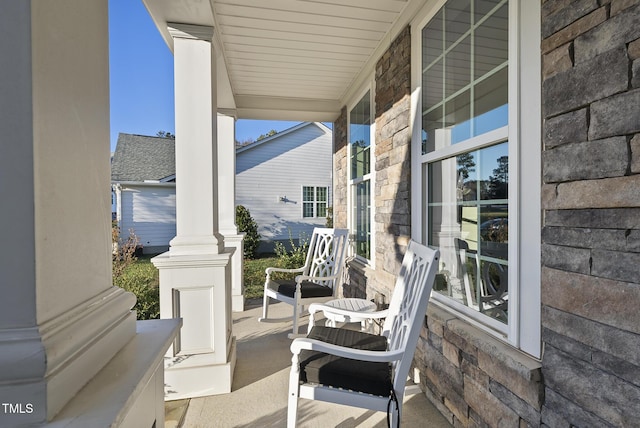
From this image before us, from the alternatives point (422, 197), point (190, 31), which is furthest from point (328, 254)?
point (190, 31)

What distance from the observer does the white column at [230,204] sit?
13.4 feet

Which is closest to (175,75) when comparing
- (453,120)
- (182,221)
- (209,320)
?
(182,221)

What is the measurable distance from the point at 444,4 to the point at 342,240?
2.31 m

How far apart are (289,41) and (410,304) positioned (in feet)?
8.01

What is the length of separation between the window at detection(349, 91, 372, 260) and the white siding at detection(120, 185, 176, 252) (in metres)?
8.02

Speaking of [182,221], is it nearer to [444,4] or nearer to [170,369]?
[170,369]

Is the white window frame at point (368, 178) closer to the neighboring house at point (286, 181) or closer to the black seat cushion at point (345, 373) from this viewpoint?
the black seat cushion at point (345, 373)

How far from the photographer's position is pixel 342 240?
360cm

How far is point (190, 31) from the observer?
223cm

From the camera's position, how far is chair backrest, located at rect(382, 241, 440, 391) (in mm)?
1451

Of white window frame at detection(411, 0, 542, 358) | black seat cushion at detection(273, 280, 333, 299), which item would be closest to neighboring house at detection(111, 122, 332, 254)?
black seat cushion at detection(273, 280, 333, 299)

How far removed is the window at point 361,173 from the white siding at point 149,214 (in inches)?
316

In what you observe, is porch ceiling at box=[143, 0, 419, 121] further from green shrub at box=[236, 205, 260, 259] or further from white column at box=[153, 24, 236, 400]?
green shrub at box=[236, 205, 260, 259]

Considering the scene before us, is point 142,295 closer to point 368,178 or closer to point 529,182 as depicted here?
point 368,178
